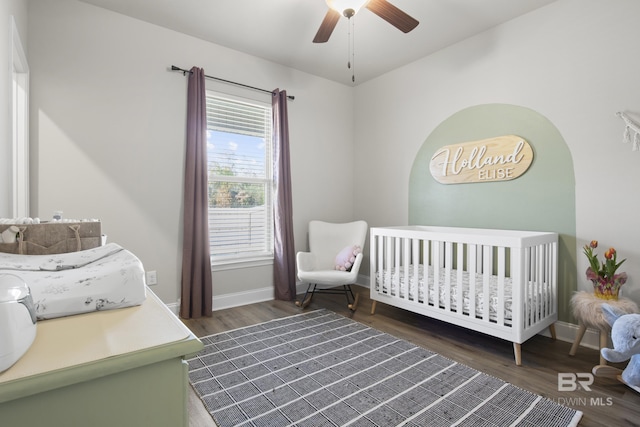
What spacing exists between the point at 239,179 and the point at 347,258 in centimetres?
133

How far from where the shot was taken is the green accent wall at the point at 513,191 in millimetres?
2361

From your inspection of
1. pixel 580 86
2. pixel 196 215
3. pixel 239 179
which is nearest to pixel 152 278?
pixel 196 215

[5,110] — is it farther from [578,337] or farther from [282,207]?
[578,337]

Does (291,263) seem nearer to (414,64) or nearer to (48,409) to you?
(414,64)

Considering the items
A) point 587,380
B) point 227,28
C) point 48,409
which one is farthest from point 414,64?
point 48,409

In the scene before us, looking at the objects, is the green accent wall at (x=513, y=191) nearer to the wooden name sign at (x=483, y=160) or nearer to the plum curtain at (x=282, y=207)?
the wooden name sign at (x=483, y=160)

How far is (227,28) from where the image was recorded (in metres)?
2.77

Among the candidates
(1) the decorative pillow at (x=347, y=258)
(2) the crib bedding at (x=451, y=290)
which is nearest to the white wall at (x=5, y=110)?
(1) the decorative pillow at (x=347, y=258)

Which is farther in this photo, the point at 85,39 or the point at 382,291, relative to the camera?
the point at 382,291

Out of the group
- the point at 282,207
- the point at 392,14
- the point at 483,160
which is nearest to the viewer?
the point at 392,14

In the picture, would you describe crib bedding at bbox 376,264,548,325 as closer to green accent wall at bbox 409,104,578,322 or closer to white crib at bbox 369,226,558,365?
white crib at bbox 369,226,558,365

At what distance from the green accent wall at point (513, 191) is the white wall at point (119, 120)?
1.88 m

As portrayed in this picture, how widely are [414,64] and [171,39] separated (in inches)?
92.1

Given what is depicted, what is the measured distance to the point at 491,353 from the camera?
2.13m
